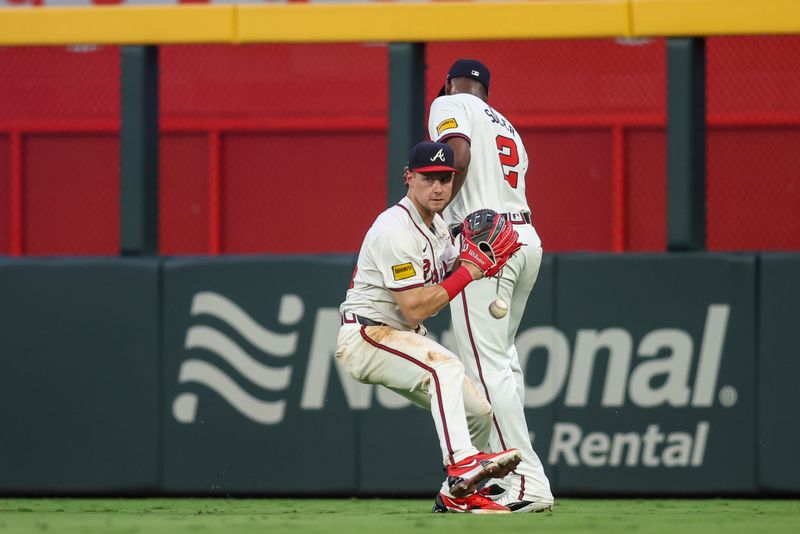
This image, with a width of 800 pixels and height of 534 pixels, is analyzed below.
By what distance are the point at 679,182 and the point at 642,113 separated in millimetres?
3627

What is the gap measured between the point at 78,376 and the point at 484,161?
2.43 metres

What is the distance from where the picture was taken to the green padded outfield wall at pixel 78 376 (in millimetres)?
6891

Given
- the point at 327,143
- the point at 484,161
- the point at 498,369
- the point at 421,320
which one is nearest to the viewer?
the point at 421,320

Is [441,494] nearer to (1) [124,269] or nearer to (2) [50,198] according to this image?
(1) [124,269]

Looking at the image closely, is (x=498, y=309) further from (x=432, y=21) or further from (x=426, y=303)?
(x=432, y=21)

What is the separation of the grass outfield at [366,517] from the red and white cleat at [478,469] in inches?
3.9

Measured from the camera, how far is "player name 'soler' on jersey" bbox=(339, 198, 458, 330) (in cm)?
516

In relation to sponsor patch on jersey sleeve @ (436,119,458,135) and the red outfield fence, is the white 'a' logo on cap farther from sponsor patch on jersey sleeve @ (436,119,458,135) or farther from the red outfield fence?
the red outfield fence

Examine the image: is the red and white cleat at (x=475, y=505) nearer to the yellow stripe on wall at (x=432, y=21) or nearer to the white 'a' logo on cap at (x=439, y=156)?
the white 'a' logo on cap at (x=439, y=156)

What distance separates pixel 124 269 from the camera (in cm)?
693

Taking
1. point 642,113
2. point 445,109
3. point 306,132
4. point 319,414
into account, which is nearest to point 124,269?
point 319,414

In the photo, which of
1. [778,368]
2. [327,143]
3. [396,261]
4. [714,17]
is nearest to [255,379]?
[396,261]

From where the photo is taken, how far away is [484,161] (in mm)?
5664

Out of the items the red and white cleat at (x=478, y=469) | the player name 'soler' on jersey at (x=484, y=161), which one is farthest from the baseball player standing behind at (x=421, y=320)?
the player name 'soler' on jersey at (x=484, y=161)
